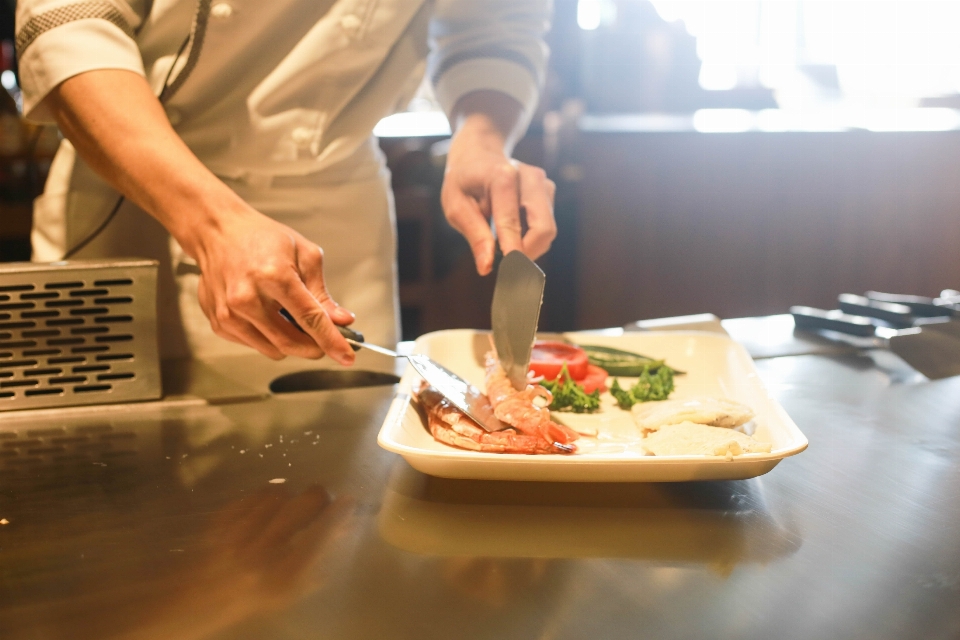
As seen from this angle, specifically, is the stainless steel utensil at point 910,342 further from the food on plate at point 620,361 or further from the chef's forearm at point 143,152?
the chef's forearm at point 143,152

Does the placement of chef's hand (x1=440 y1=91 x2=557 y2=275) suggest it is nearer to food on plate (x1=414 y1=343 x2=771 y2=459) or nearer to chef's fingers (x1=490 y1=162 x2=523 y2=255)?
chef's fingers (x1=490 y1=162 x2=523 y2=255)

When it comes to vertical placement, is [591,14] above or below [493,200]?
above

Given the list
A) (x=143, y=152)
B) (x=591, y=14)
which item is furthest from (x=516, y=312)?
(x=591, y=14)

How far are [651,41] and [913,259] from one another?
1.63 meters

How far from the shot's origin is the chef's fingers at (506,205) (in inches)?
48.0

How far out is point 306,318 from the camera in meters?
0.95

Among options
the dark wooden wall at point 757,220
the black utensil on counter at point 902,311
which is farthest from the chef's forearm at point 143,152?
the dark wooden wall at point 757,220

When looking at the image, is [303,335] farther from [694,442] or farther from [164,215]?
[694,442]

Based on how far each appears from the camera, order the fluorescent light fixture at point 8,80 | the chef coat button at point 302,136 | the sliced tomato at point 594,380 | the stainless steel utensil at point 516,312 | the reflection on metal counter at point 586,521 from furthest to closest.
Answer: the fluorescent light fixture at point 8,80, the chef coat button at point 302,136, the sliced tomato at point 594,380, the stainless steel utensil at point 516,312, the reflection on metal counter at point 586,521

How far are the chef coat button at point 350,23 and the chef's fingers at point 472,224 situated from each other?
12.5 inches

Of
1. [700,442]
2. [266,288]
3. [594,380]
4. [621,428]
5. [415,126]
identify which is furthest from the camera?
[415,126]

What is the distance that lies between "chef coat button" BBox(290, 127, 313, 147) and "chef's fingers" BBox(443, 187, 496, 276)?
28cm

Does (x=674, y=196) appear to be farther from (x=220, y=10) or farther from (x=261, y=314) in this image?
(x=261, y=314)

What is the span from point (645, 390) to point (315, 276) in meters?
0.49
